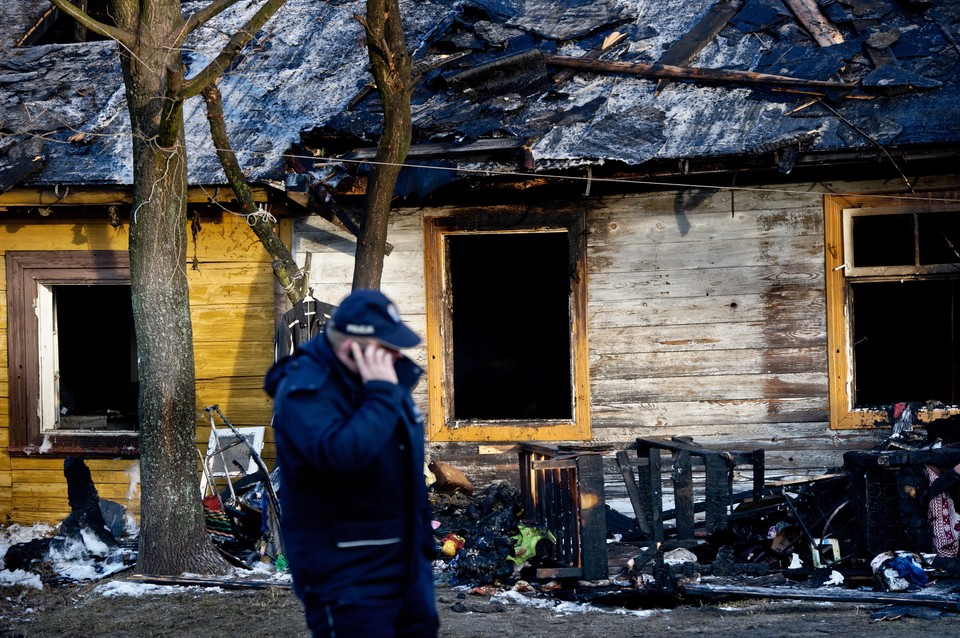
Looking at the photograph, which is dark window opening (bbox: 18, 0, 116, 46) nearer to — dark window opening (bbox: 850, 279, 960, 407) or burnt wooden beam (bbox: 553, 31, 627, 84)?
burnt wooden beam (bbox: 553, 31, 627, 84)

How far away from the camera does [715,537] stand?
714cm

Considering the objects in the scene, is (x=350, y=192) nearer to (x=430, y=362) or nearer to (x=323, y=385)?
(x=430, y=362)

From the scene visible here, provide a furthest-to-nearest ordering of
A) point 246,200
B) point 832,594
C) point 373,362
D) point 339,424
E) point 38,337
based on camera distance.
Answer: point 38,337
point 246,200
point 832,594
point 373,362
point 339,424

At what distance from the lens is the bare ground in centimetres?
562

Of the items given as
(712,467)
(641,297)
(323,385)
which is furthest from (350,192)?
(323,385)

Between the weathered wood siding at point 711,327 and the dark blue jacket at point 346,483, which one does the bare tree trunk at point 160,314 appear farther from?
the dark blue jacket at point 346,483

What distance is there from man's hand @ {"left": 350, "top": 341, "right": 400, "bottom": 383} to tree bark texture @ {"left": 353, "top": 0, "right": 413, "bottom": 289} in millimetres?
4295

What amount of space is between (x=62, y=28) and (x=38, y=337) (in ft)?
13.7

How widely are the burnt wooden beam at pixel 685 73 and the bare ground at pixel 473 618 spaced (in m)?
4.22

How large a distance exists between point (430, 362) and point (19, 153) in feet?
13.6

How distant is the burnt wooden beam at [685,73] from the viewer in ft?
27.0

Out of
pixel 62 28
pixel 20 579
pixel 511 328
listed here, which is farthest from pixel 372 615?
pixel 511 328

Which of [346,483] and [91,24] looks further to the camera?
[91,24]

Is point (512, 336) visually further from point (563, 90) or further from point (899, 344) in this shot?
point (563, 90)
